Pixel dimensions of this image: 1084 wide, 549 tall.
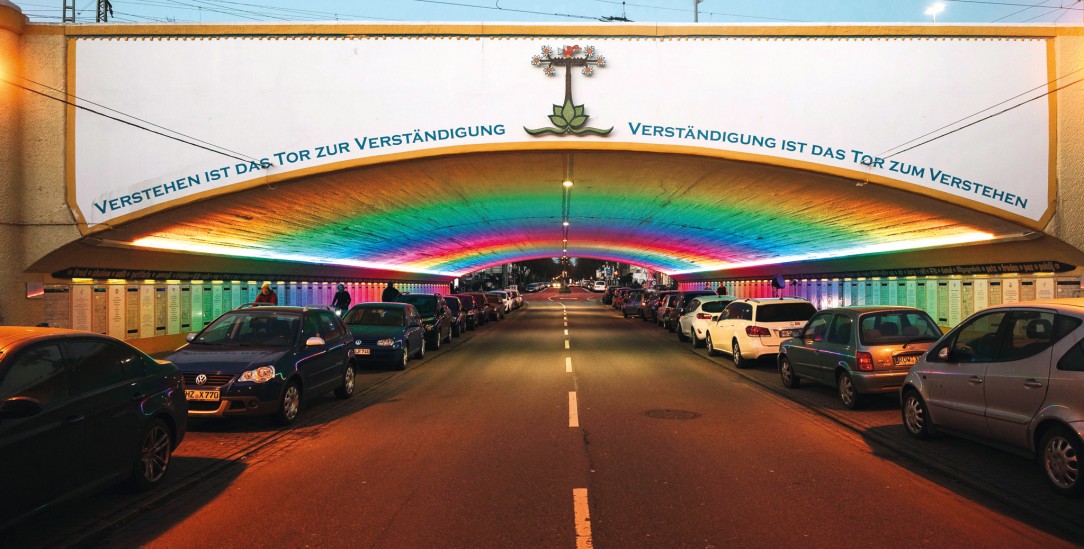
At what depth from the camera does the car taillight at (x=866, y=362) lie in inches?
389

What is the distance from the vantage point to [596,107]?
16.3 metres

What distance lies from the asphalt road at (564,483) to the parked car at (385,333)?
4275mm

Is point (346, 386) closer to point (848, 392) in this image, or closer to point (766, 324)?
point (848, 392)

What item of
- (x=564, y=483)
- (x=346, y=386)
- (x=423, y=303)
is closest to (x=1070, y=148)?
(x=564, y=483)

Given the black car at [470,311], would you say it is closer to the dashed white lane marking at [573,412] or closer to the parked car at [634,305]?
the parked car at [634,305]

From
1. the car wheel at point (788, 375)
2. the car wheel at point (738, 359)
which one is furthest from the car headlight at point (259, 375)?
the car wheel at point (738, 359)

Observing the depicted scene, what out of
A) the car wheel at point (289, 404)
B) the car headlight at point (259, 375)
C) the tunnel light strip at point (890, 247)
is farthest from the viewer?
the tunnel light strip at point (890, 247)

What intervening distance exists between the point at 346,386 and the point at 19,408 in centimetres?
741

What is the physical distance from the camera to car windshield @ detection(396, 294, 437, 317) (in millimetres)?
22270

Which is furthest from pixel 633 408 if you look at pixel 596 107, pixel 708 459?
pixel 596 107

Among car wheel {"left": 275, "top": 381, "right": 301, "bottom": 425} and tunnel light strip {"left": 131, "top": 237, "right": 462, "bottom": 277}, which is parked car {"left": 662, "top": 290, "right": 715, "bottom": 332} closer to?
tunnel light strip {"left": 131, "top": 237, "right": 462, "bottom": 277}

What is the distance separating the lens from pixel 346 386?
38.5ft

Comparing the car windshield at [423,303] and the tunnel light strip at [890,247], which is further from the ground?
the tunnel light strip at [890,247]

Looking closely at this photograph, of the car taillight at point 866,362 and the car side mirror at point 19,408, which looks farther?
the car taillight at point 866,362
